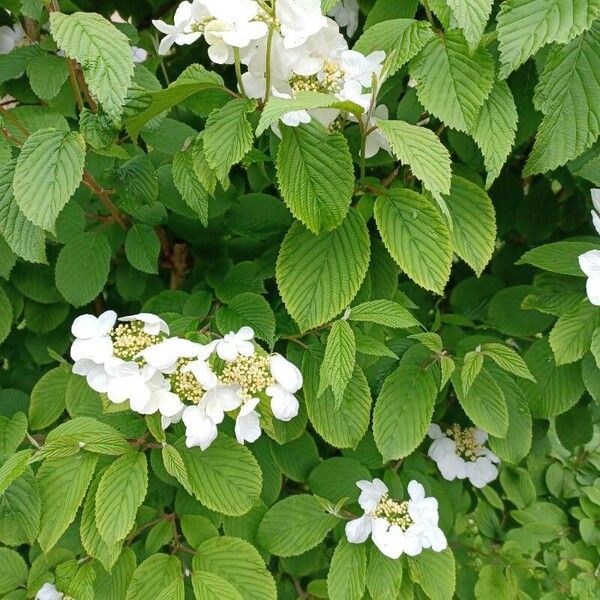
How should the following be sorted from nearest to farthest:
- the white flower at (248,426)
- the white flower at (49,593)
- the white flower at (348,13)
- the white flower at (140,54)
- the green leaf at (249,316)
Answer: the white flower at (248,426)
the green leaf at (249,316)
the white flower at (49,593)
the white flower at (348,13)
the white flower at (140,54)

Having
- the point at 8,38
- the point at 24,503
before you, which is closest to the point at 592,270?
the point at 24,503

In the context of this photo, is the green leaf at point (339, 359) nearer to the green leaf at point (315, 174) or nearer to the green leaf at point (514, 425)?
the green leaf at point (315, 174)

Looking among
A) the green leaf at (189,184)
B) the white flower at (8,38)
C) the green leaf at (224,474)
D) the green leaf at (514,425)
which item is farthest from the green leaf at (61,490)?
the white flower at (8,38)

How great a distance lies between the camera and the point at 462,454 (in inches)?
49.7

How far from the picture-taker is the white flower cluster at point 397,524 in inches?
37.9

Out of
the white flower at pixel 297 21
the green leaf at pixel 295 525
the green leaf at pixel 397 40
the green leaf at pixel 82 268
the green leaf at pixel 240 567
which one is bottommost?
the green leaf at pixel 295 525

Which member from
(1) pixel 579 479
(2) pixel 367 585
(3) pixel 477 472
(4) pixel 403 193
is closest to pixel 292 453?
(2) pixel 367 585

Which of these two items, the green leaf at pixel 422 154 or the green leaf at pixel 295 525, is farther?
the green leaf at pixel 295 525

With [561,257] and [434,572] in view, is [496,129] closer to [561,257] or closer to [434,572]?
[561,257]

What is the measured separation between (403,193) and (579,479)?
1.06 metres

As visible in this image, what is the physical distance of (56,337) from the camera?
1214 mm

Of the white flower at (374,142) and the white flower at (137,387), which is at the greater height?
the white flower at (374,142)

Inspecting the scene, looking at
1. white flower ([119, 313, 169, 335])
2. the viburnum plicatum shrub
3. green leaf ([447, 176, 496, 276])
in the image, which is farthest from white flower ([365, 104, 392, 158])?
white flower ([119, 313, 169, 335])

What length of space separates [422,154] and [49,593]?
818 mm
